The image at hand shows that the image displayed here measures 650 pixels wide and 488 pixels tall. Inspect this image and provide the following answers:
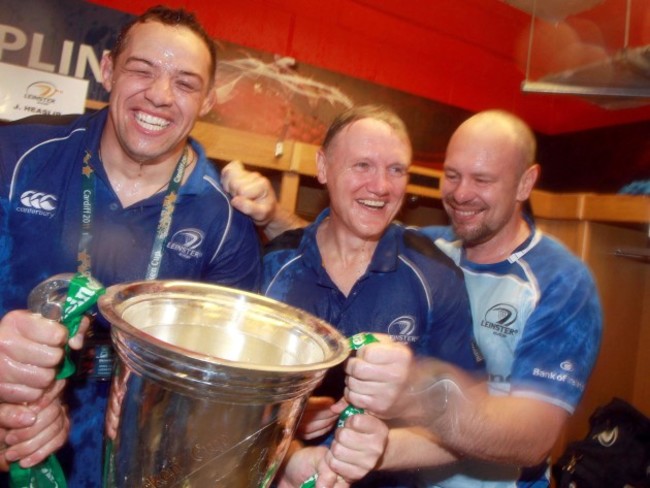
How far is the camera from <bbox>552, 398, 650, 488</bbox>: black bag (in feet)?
8.02

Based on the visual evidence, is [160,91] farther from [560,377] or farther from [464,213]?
[560,377]

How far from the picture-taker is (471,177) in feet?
5.41

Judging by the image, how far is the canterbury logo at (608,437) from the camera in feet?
8.21

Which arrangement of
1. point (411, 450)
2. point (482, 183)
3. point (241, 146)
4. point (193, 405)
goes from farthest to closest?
point (241, 146), point (482, 183), point (411, 450), point (193, 405)

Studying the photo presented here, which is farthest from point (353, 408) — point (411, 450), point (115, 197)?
point (115, 197)

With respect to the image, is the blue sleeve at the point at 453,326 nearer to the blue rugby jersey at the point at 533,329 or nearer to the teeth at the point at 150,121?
the blue rugby jersey at the point at 533,329

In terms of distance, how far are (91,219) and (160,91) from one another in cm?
29

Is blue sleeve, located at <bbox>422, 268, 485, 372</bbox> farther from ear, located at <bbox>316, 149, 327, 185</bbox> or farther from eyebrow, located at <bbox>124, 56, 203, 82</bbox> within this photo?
eyebrow, located at <bbox>124, 56, 203, 82</bbox>

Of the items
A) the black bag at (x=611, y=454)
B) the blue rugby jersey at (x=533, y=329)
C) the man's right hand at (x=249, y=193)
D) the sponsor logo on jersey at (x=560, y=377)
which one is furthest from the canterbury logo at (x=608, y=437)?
the man's right hand at (x=249, y=193)

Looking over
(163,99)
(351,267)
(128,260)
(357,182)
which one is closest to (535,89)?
(357,182)

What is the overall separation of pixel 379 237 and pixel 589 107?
2.82m

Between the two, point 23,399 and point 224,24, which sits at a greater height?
point 224,24

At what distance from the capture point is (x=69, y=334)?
0.58 meters

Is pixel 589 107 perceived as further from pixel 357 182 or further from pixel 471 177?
pixel 357 182
